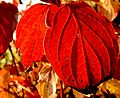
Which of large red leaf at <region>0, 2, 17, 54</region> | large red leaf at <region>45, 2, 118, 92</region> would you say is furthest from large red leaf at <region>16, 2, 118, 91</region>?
large red leaf at <region>0, 2, 17, 54</region>

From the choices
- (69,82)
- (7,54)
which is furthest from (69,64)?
(7,54)

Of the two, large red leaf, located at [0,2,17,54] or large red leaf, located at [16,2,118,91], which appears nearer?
large red leaf, located at [16,2,118,91]

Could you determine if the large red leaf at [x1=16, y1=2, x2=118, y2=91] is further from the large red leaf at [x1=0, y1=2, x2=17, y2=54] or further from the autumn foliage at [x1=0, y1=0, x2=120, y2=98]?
the large red leaf at [x1=0, y1=2, x2=17, y2=54]

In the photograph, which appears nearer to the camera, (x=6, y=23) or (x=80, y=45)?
(x=80, y=45)

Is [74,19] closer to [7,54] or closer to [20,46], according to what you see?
[20,46]

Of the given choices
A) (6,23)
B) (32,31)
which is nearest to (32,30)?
(32,31)

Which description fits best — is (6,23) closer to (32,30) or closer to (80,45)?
(32,30)

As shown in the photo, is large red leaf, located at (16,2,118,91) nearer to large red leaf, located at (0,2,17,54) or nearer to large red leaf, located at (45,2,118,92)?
large red leaf, located at (45,2,118,92)

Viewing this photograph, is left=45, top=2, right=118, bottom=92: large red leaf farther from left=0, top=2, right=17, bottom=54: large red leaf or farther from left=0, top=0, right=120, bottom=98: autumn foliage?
left=0, top=2, right=17, bottom=54: large red leaf

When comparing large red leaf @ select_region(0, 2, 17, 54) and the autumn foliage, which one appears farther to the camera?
large red leaf @ select_region(0, 2, 17, 54)
